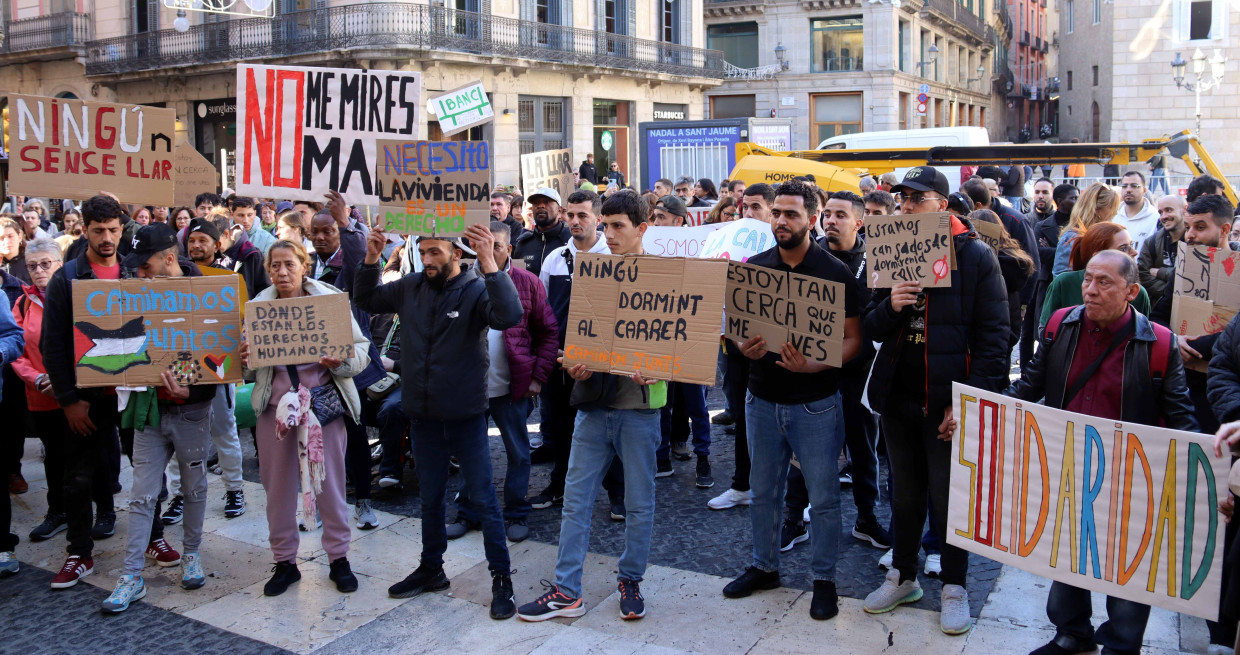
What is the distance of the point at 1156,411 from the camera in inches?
155

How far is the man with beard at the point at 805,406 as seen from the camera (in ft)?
15.4

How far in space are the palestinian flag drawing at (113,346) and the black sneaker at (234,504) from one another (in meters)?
1.59

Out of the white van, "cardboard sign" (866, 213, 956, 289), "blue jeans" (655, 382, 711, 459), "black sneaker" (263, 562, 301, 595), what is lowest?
"black sneaker" (263, 562, 301, 595)

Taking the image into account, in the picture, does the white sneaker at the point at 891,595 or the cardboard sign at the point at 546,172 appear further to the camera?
the cardboard sign at the point at 546,172

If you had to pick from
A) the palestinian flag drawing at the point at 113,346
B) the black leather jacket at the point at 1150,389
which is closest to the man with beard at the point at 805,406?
the black leather jacket at the point at 1150,389

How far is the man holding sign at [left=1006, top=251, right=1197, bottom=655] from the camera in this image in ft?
12.8

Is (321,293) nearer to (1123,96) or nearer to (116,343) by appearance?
(116,343)

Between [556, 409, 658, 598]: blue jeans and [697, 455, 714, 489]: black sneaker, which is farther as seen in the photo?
[697, 455, 714, 489]: black sneaker

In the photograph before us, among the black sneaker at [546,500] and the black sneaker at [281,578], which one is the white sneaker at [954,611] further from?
the black sneaker at [281,578]

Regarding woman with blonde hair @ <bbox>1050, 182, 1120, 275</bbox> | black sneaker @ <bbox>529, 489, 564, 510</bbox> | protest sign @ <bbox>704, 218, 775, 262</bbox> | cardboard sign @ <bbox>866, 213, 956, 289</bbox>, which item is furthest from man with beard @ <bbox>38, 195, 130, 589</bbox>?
woman with blonde hair @ <bbox>1050, 182, 1120, 275</bbox>

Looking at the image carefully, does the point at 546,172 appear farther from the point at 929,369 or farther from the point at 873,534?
the point at 929,369

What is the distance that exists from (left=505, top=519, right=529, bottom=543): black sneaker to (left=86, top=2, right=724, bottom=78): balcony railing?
19960mm

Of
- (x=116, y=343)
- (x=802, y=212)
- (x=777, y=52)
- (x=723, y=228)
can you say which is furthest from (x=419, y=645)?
(x=777, y=52)

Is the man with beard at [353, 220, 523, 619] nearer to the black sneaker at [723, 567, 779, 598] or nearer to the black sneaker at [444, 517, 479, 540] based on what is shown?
the black sneaker at [444, 517, 479, 540]
